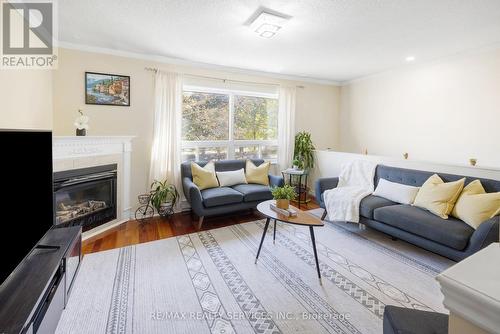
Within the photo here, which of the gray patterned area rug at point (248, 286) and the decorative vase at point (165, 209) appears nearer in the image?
the gray patterned area rug at point (248, 286)

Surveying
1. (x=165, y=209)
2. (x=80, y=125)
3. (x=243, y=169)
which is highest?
(x=80, y=125)

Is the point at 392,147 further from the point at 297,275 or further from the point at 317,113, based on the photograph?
the point at 297,275

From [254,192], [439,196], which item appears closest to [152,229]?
[254,192]

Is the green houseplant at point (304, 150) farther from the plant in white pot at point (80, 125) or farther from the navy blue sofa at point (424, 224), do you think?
the plant in white pot at point (80, 125)

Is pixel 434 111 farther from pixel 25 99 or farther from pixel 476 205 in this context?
pixel 25 99

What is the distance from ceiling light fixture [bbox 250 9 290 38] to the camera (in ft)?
7.88

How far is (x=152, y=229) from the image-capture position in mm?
3342

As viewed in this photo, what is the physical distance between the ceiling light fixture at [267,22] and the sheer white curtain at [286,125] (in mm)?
1996

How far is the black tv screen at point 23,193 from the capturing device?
1.16 m

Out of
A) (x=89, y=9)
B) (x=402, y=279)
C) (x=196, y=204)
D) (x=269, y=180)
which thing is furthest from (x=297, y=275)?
(x=89, y=9)

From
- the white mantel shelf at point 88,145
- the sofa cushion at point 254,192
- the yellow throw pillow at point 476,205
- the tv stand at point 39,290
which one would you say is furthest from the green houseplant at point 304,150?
the tv stand at point 39,290

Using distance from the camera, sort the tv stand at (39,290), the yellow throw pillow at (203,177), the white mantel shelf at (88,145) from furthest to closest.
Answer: the yellow throw pillow at (203,177) < the white mantel shelf at (88,145) < the tv stand at (39,290)

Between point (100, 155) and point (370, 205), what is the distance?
3.42 m

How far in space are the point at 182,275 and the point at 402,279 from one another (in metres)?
1.96
